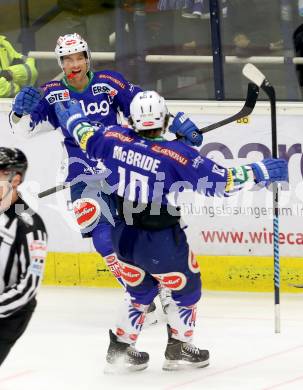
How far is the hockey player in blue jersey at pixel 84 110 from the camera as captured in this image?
22.7 feet

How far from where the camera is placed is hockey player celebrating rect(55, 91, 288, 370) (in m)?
5.64

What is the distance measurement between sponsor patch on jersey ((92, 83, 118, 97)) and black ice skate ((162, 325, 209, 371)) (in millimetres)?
1597

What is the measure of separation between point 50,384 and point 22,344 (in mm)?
863

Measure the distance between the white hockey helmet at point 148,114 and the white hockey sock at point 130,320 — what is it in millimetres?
841

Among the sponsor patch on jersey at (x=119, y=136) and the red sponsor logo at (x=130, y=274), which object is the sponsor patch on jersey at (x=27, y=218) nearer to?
the sponsor patch on jersey at (x=119, y=136)

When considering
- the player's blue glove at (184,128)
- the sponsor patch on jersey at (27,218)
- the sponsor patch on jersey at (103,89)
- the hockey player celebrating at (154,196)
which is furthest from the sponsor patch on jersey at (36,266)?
the sponsor patch on jersey at (103,89)

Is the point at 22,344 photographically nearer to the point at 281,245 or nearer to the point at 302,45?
the point at 281,245

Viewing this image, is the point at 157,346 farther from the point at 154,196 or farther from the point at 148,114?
the point at 148,114

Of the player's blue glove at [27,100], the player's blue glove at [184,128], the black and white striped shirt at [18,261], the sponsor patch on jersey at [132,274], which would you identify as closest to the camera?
the black and white striped shirt at [18,261]

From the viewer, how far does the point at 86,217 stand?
23.0ft

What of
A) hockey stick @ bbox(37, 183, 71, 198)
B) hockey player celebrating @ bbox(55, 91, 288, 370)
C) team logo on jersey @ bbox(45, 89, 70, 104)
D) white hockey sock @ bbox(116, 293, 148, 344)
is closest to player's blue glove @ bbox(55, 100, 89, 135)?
hockey player celebrating @ bbox(55, 91, 288, 370)

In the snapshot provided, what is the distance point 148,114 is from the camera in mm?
5672

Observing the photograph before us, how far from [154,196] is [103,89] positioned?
1.48 meters

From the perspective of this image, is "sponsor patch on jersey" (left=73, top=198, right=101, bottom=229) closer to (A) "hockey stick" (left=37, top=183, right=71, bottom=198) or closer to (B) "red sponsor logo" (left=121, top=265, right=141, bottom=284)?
(A) "hockey stick" (left=37, top=183, right=71, bottom=198)
